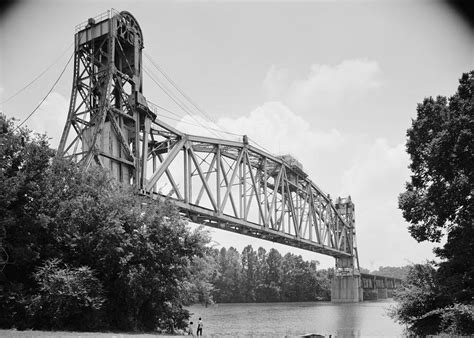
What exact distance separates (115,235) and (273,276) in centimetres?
13251

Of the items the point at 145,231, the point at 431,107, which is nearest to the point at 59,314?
the point at 145,231

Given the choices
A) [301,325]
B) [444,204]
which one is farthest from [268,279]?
[444,204]

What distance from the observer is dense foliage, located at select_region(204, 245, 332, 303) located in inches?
6122

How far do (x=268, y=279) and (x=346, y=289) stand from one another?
25.2m

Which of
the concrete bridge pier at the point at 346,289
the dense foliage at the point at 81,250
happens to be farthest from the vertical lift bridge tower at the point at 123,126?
the concrete bridge pier at the point at 346,289

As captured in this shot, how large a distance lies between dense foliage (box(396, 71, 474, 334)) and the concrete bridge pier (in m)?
117

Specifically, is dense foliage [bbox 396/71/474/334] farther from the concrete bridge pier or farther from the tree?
the tree

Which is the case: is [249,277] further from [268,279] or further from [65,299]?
[65,299]

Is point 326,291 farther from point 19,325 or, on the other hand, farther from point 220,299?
point 19,325

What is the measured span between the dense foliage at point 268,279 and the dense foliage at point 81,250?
4790 inches

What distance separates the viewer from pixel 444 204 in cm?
3030

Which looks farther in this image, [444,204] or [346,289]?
[346,289]

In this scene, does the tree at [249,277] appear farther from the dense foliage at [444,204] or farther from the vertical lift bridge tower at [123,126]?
the dense foliage at [444,204]

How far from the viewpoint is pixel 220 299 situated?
155m
